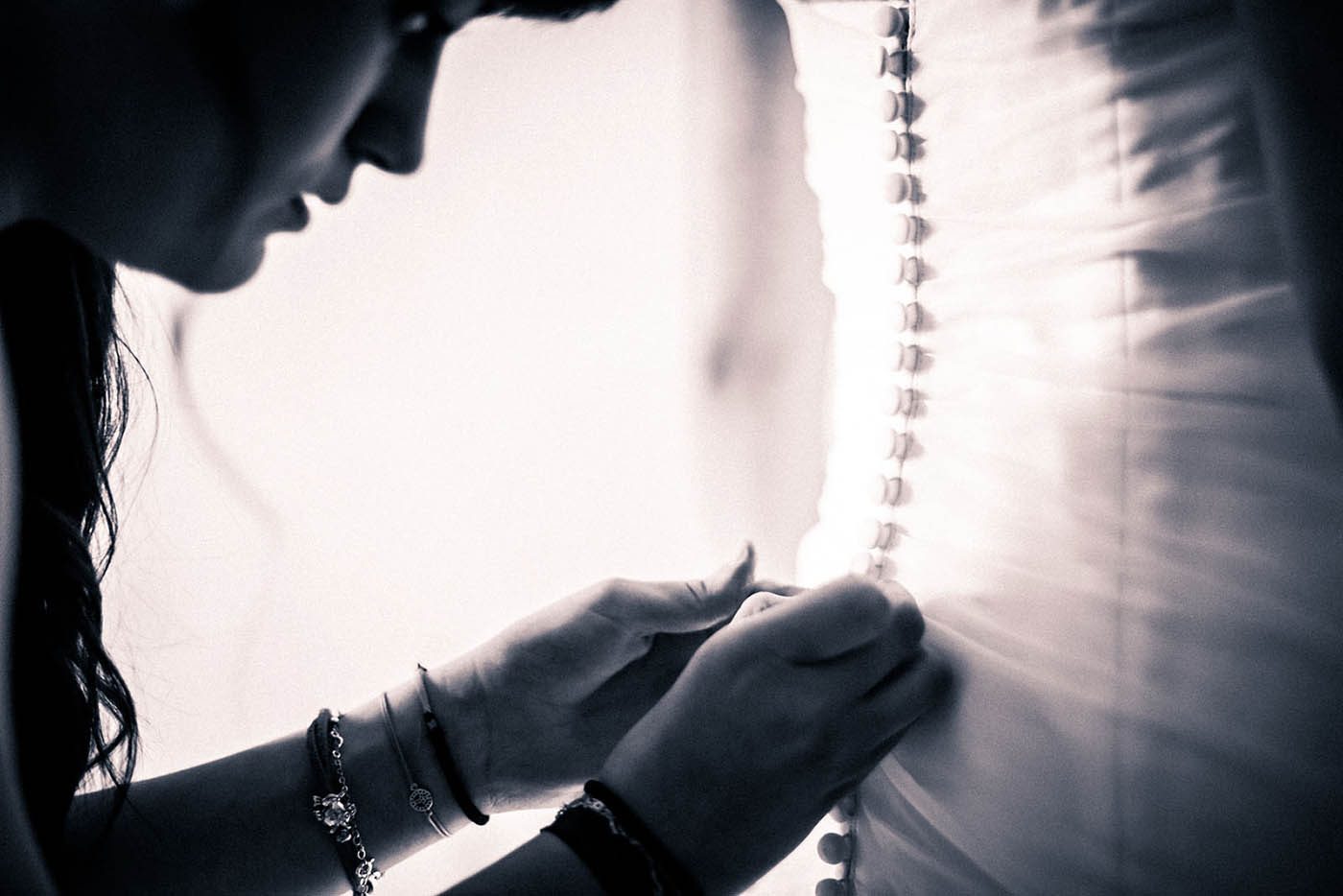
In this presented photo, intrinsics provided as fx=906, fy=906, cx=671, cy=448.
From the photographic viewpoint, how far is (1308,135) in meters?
0.33

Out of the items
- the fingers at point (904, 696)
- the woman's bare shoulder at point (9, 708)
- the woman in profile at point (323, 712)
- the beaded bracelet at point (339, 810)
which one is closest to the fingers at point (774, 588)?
the woman in profile at point (323, 712)

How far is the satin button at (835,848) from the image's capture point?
677mm

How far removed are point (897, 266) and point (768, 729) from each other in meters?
0.31

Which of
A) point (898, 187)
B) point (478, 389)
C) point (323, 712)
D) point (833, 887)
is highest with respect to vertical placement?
point (898, 187)

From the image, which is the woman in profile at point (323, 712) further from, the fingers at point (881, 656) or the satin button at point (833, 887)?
the satin button at point (833, 887)

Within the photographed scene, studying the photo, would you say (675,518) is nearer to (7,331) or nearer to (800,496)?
(800,496)

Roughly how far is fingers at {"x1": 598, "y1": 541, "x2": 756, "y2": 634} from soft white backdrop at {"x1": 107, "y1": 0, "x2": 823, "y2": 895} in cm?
9

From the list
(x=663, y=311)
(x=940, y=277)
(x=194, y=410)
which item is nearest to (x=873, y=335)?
(x=940, y=277)

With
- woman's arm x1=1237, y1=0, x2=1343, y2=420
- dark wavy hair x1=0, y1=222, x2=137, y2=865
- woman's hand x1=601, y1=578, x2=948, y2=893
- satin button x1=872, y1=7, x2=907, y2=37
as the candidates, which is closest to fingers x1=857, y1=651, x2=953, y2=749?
woman's hand x1=601, y1=578, x2=948, y2=893

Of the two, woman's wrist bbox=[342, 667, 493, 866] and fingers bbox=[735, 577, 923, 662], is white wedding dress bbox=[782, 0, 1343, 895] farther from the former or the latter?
woman's wrist bbox=[342, 667, 493, 866]

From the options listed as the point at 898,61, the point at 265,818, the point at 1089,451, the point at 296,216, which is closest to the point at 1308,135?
the point at 1089,451

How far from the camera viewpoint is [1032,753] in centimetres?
50

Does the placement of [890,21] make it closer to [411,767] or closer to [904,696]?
[904,696]

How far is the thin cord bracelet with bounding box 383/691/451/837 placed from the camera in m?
0.71
